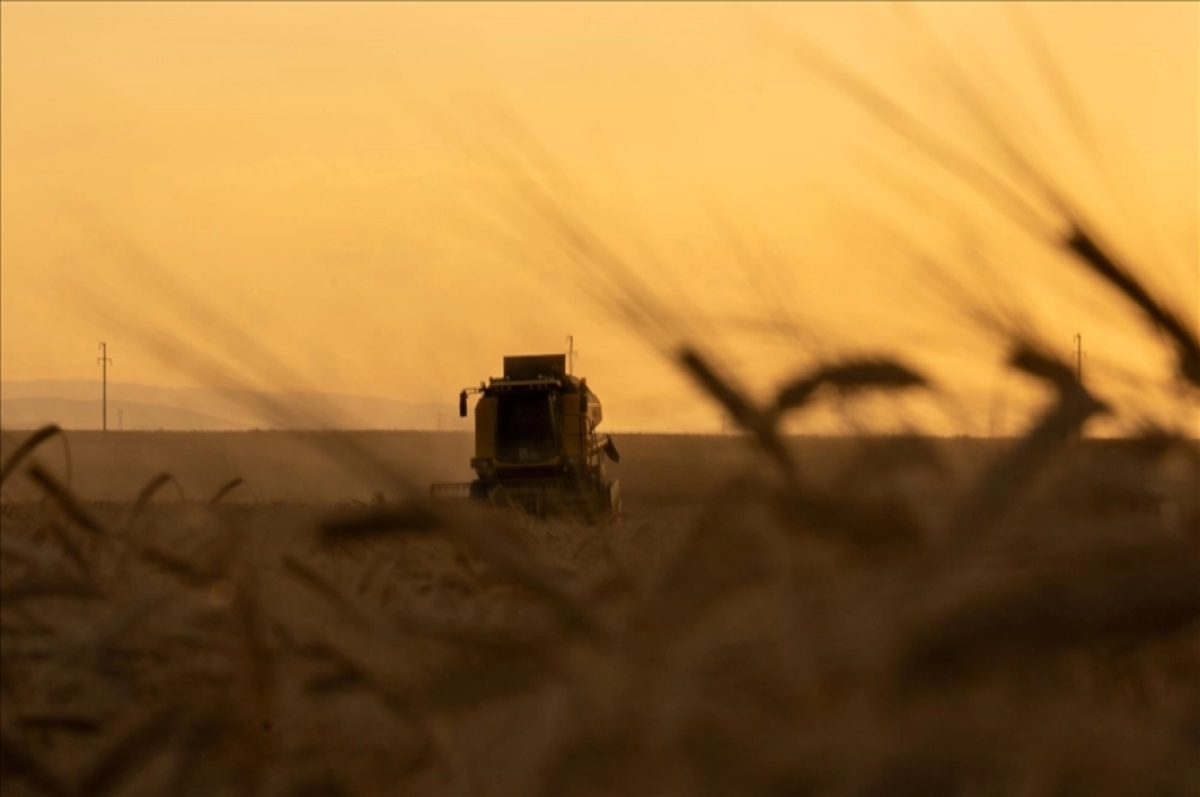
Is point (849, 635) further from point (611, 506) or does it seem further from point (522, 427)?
point (522, 427)

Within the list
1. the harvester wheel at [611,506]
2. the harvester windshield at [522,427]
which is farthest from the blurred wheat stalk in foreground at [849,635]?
the harvester windshield at [522,427]

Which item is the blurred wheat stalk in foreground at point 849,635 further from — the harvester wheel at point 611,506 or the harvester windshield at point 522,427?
the harvester windshield at point 522,427

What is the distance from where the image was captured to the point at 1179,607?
91cm

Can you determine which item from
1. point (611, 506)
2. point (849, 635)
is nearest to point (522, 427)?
point (611, 506)

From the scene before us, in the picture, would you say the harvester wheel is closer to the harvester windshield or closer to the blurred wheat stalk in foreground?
the harvester windshield

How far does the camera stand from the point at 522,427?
22.3 meters

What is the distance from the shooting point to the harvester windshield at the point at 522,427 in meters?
22.1

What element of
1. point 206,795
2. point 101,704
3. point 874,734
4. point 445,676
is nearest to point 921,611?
point 874,734

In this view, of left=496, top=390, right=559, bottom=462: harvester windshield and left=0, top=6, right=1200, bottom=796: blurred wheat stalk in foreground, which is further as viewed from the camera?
left=496, top=390, right=559, bottom=462: harvester windshield

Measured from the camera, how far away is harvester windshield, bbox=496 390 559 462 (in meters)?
22.1

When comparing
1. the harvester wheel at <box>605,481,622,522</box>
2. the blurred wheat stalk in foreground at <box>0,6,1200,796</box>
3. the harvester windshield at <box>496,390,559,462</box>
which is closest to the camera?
the blurred wheat stalk in foreground at <box>0,6,1200,796</box>

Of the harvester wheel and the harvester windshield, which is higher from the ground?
the harvester windshield

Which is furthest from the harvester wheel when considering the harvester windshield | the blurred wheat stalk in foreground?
the blurred wheat stalk in foreground

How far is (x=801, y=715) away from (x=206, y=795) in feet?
4.10
